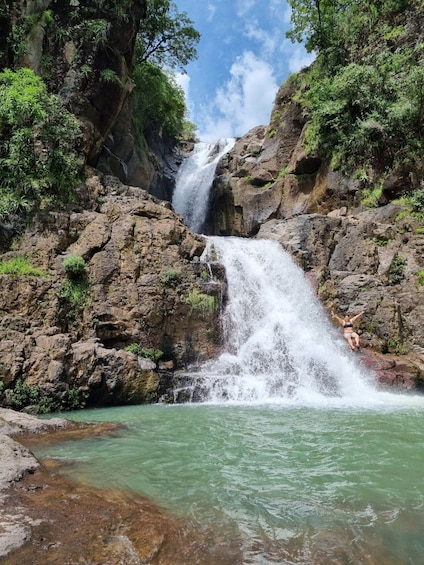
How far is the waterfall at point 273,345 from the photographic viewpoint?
12.0 m

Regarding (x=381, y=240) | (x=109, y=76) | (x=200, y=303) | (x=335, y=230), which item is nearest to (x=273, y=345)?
(x=200, y=303)

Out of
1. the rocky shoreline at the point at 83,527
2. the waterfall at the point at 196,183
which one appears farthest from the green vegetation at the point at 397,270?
the waterfall at the point at 196,183

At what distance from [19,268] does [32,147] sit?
5097 millimetres

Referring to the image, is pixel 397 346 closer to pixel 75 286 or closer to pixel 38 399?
pixel 75 286

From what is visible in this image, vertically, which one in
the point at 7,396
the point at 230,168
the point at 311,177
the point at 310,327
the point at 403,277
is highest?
the point at 230,168

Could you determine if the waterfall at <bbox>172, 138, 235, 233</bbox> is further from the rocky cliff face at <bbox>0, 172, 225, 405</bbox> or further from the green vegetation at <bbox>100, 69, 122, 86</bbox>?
the rocky cliff face at <bbox>0, 172, 225, 405</bbox>

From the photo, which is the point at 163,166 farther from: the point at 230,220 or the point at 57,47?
the point at 57,47

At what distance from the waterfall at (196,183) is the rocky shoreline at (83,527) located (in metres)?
24.8

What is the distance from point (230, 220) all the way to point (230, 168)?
432cm

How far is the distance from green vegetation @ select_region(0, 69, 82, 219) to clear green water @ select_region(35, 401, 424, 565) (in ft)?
29.6

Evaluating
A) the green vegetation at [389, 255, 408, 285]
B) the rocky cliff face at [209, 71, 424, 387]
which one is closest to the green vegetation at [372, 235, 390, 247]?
the rocky cliff face at [209, 71, 424, 387]

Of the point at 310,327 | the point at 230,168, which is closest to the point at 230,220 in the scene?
the point at 230,168

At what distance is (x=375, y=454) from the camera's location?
612cm

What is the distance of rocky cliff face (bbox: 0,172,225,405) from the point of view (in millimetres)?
10828
